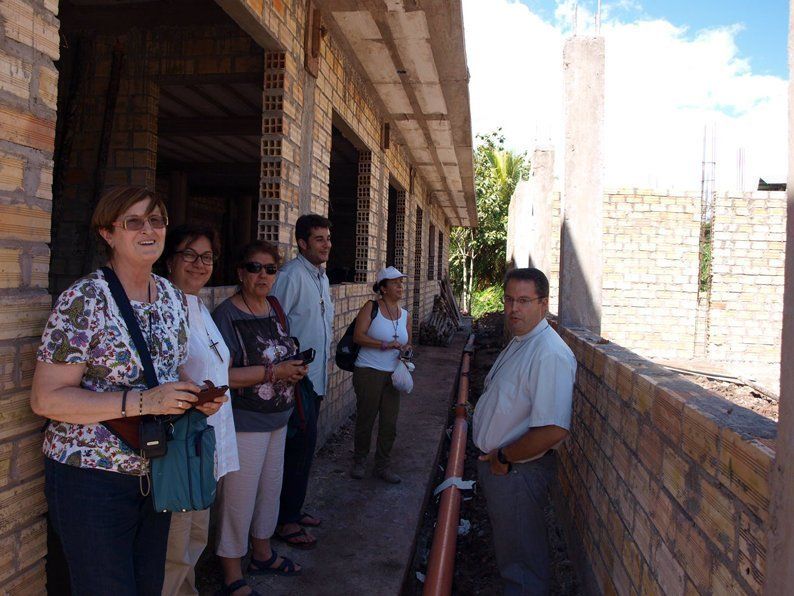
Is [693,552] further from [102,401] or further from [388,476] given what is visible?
[388,476]

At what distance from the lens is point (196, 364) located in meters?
2.24

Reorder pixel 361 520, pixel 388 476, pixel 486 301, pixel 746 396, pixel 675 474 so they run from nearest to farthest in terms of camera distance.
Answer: pixel 675 474 → pixel 361 520 → pixel 388 476 → pixel 746 396 → pixel 486 301

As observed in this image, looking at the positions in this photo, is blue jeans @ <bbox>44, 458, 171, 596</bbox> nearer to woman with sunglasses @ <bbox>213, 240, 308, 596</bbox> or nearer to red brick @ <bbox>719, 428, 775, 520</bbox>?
woman with sunglasses @ <bbox>213, 240, 308, 596</bbox>

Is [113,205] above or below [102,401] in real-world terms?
above

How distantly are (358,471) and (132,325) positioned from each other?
3158 mm

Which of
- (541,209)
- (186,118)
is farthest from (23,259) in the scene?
(541,209)

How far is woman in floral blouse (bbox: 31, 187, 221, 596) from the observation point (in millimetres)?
1696

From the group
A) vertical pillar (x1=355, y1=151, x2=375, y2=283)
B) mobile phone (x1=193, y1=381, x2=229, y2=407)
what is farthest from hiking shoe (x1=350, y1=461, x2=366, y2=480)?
mobile phone (x1=193, y1=381, x2=229, y2=407)

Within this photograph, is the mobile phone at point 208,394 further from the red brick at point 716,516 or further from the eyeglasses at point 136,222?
the red brick at point 716,516

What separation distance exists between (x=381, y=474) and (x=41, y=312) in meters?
3.28

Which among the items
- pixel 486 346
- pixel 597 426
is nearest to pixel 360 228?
pixel 597 426

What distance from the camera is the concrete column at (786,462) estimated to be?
4.15 feet

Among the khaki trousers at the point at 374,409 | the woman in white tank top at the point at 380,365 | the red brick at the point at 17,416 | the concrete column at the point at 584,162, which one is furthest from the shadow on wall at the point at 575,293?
the red brick at the point at 17,416

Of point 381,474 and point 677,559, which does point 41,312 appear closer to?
point 677,559
